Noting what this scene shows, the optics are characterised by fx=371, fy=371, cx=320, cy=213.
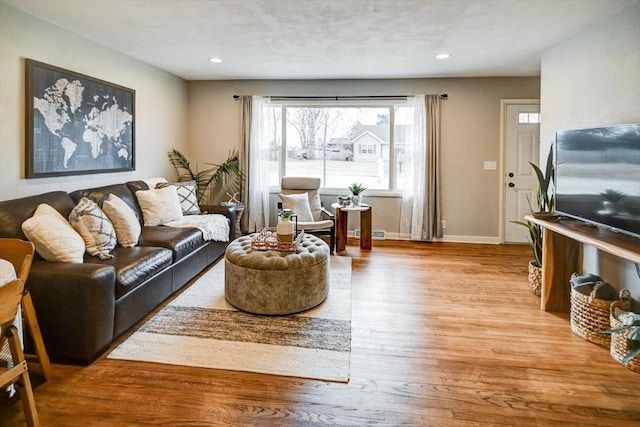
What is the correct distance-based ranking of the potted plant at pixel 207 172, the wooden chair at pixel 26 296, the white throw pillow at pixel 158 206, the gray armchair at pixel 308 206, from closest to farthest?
1. the wooden chair at pixel 26 296
2. the white throw pillow at pixel 158 206
3. the gray armchair at pixel 308 206
4. the potted plant at pixel 207 172

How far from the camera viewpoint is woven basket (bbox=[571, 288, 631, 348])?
2.47 meters

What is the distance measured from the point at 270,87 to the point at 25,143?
350cm

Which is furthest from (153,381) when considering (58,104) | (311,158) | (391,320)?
(311,158)

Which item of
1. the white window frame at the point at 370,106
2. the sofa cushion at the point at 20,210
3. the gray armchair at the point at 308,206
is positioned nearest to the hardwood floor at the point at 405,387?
the sofa cushion at the point at 20,210

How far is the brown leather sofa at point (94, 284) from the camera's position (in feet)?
7.09

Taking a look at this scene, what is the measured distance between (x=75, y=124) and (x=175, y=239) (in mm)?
1501

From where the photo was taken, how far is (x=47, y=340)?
2189mm

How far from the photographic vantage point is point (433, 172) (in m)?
5.55

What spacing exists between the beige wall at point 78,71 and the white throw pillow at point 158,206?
51 cm

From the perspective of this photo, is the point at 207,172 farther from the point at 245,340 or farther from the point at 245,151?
the point at 245,340

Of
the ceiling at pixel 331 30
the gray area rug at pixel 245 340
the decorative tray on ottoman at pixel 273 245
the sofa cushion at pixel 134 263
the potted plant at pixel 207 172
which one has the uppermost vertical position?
the ceiling at pixel 331 30

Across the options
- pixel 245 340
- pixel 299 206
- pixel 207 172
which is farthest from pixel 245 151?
pixel 245 340

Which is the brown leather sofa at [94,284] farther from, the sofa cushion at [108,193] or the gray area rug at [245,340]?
the gray area rug at [245,340]

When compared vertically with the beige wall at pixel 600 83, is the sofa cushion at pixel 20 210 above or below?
below
